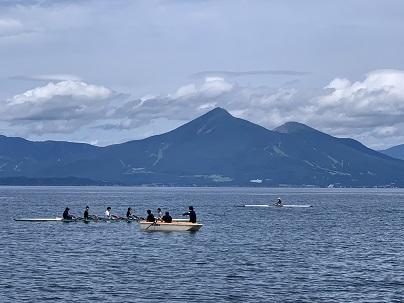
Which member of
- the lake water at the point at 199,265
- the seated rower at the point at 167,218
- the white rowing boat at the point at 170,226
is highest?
the seated rower at the point at 167,218

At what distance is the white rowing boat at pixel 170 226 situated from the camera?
9531 centimetres

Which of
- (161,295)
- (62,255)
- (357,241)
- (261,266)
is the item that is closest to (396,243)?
(357,241)

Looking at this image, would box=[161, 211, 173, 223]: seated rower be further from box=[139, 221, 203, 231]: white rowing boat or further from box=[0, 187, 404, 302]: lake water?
box=[0, 187, 404, 302]: lake water

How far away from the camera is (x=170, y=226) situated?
314 feet

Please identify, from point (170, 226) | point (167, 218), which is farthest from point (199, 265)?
point (170, 226)

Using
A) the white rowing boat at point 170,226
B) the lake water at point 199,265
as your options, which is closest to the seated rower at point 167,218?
the white rowing boat at point 170,226

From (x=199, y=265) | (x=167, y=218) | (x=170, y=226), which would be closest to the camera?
(x=199, y=265)

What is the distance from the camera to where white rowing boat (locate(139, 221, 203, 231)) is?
95.3m

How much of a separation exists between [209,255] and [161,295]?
899 inches

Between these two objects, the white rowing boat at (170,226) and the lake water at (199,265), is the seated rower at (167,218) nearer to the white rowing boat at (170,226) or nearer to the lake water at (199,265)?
the white rowing boat at (170,226)

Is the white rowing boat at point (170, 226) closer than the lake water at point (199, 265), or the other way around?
the lake water at point (199, 265)

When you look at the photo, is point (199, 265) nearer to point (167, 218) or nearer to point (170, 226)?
point (167, 218)

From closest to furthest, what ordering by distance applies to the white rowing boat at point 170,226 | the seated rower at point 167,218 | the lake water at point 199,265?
the lake water at point 199,265, the seated rower at point 167,218, the white rowing boat at point 170,226

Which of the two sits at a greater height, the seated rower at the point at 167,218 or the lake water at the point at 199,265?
the seated rower at the point at 167,218
